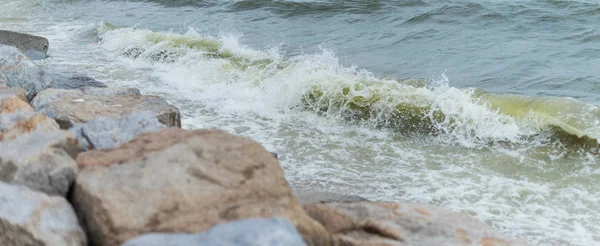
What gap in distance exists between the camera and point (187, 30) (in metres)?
14.6

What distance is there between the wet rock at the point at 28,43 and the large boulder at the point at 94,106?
557 centimetres

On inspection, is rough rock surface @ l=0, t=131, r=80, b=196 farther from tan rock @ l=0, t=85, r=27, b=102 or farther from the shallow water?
the shallow water

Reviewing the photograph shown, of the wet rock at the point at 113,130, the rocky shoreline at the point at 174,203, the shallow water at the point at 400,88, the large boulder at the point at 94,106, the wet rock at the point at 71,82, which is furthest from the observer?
the wet rock at the point at 71,82

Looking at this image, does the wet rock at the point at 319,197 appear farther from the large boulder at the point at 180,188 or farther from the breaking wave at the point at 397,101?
the breaking wave at the point at 397,101

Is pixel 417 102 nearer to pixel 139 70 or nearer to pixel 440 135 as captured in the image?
pixel 440 135

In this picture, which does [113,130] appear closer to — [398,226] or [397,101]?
[398,226]

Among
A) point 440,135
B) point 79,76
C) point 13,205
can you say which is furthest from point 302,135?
point 13,205

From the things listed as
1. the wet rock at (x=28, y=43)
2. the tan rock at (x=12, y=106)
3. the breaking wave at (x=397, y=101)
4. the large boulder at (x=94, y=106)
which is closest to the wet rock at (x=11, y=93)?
the large boulder at (x=94, y=106)

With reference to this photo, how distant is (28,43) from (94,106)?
6661mm

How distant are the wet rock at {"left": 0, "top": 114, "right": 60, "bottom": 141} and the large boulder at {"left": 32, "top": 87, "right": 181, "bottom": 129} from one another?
75 cm

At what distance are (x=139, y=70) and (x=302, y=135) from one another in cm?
412

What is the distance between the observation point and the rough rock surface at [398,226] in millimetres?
3307

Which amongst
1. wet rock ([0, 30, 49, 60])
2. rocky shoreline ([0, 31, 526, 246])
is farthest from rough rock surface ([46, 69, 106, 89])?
wet rock ([0, 30, 49, 60])

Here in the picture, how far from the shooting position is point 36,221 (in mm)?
3082
